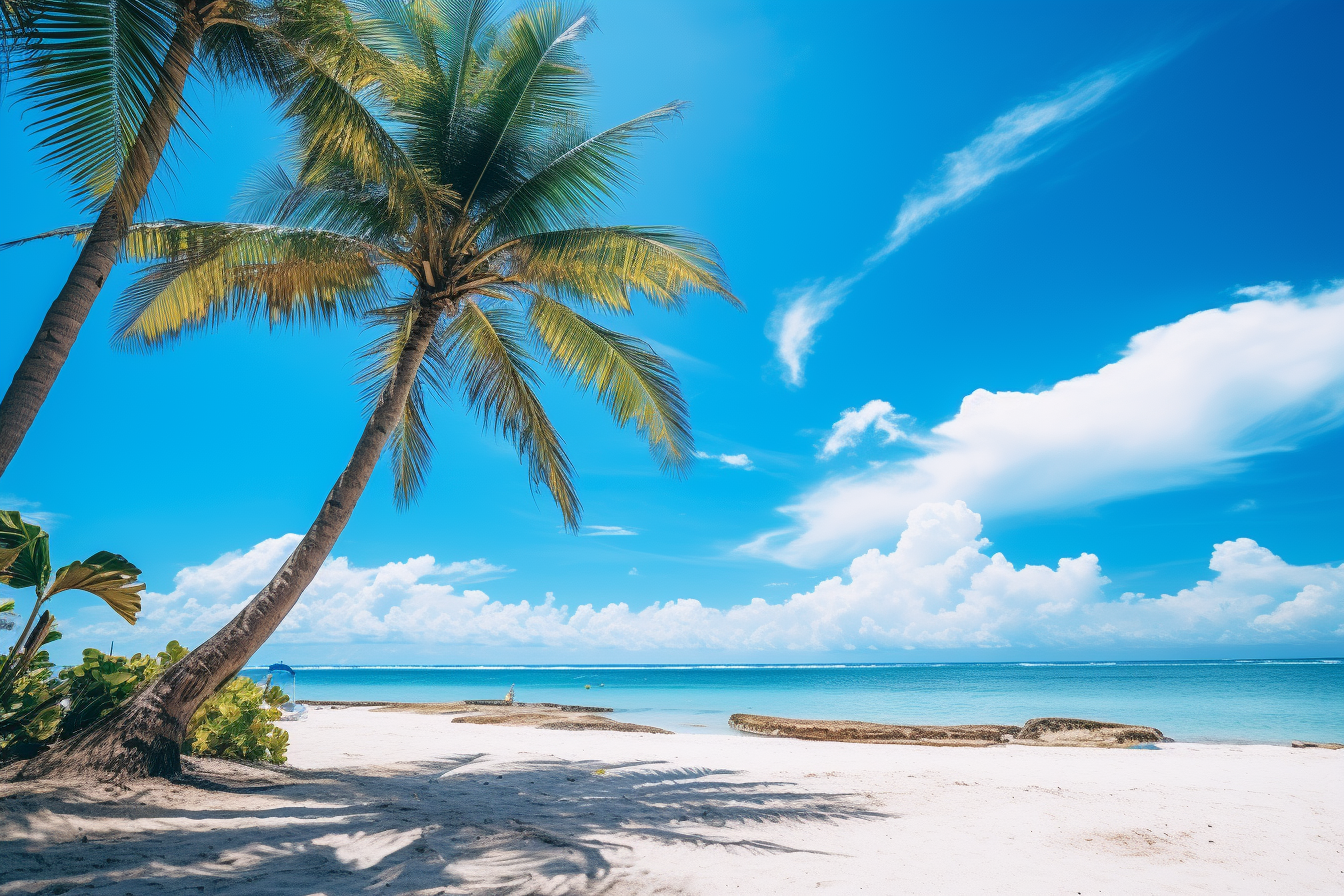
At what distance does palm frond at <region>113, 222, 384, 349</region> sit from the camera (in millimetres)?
6219

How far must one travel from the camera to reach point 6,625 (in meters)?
5.51

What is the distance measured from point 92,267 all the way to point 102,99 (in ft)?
3.76

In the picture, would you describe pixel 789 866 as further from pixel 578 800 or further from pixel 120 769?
pixel 120 769

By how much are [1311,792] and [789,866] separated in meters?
6.41

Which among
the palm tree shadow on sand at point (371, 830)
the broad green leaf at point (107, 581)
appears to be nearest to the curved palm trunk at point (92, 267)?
the broad green leaf at point (107, 581)

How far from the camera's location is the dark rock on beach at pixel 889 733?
12.8m

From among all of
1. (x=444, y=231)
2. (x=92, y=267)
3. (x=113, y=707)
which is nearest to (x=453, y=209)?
(x=444, y=231)

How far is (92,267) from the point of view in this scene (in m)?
4.57

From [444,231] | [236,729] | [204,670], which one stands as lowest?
[236,729]

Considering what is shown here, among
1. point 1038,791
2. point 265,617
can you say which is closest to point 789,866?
point 1038,791

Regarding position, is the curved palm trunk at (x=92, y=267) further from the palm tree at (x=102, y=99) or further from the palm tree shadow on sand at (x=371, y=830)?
the palm tree shadow on sand at (x=371, y=830)

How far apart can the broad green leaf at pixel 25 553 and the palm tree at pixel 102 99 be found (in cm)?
83

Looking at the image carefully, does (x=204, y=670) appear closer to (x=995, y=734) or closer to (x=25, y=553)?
(x=25, y=553)

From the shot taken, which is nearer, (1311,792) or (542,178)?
(1311,792)
